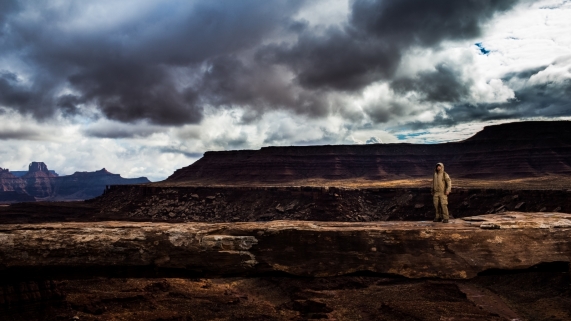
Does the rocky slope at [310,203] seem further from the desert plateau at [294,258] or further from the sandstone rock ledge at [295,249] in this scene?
the sandstone rock ledge at [295,249]

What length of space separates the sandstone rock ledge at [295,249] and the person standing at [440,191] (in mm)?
3047

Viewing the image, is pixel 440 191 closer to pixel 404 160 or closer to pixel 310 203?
pixel 310 203

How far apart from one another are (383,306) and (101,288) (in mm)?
12899

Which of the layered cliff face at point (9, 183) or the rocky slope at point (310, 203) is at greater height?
the layered cliff face at point (9, 183)

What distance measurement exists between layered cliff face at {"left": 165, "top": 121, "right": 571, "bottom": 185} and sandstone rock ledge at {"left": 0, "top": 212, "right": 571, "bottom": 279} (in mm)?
64541

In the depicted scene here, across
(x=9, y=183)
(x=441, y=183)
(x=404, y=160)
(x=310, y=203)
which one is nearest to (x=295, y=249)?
(x=441, y=183)

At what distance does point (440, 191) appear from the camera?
725cm

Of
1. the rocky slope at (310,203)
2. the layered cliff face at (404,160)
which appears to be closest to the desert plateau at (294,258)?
the rocky slope at (310,203)

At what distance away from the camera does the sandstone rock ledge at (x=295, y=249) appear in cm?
368

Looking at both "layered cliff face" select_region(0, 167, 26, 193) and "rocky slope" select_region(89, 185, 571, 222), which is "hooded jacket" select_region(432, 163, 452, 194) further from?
"layered cliff face" select_region(0, 167, 26, 193)

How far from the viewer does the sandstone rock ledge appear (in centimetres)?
368

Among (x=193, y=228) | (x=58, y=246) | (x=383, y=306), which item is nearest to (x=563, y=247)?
(x=193, y=228)

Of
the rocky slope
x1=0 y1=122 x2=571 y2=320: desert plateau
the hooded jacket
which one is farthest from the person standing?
the rocky slope

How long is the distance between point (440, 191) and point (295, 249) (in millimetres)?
4537
